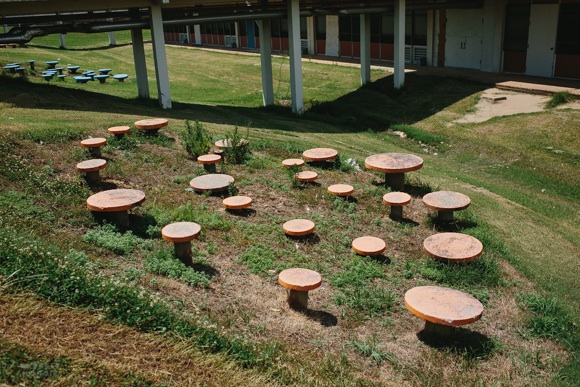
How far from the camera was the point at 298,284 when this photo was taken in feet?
23.9

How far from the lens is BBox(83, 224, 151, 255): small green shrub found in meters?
8.07

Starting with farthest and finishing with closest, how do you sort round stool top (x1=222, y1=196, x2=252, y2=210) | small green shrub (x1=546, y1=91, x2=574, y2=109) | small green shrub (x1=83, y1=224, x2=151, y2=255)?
small green shrub (x1=546, y1=91, x2=574, y2=109) → round stool top (x1=222, y1=196, x2=252, y2=210) → small green shrub (x1=83, y1=224, x2=151, y2=255)

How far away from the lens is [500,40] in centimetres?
2622

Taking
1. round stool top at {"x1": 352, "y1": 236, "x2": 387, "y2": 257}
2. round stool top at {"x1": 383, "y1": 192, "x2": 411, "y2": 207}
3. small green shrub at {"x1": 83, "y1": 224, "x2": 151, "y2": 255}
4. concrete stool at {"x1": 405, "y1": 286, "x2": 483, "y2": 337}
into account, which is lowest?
round stool top at {"x1": 352, "y1": 236, "x2": 387, "y2": 257}

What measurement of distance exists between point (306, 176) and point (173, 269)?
4.43 metres

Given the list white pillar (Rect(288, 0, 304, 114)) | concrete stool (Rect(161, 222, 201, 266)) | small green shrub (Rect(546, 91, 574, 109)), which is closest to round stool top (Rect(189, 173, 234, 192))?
concrete stool (Rect(161, 222, 201, 266))

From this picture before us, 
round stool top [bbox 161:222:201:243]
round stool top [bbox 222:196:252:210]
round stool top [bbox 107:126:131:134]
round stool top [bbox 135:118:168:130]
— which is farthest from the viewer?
round stool top [bbox 135:118:168:130]

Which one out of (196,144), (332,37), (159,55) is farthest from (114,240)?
(332,37)

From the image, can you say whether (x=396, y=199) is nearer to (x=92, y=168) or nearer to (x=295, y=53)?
(x=92, y=168)

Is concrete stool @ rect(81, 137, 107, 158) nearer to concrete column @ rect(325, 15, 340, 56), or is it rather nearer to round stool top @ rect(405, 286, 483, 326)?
round stool top @ rect(405, 286, 483, 326)

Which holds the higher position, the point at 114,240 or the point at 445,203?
the point at 114,240

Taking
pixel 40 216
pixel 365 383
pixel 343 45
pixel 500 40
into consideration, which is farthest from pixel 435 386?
pixel 343 45

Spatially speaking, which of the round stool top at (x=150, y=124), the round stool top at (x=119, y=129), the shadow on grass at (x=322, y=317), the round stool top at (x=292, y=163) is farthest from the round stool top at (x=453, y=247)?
the round stool top at (x=119, y=129)

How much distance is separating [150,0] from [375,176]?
9.38 m
